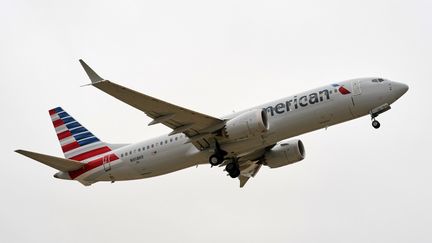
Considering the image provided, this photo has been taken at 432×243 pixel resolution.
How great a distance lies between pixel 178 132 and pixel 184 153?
2527mm

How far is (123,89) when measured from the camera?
36188 mm

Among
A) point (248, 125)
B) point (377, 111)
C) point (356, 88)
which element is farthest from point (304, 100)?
point (377, 111)

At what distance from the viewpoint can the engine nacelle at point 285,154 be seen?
1794 inches

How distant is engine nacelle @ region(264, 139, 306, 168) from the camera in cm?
4556

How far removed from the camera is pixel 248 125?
39156 millimetres

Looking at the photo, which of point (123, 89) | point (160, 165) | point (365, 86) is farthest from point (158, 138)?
point (365, 86)

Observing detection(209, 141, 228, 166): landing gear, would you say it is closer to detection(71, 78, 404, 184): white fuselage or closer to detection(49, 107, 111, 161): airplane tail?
detection(71, 78, 404, 184): white fuselage

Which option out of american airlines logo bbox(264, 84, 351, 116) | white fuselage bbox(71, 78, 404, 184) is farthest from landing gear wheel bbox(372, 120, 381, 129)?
american airlines logo bbox(264, 84, 351, 116)

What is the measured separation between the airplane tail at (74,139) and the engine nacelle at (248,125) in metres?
9.90

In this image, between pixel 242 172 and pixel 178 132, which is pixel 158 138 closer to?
pixel 178 132

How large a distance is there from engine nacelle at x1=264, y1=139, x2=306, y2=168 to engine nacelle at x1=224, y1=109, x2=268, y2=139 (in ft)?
21.2

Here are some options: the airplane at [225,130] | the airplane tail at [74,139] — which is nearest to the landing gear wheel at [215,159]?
the airplane at [225,130]

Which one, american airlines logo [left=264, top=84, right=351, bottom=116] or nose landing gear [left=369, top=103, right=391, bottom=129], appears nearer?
nose landing gear [left=369, top=103, right=391, bottom=129]

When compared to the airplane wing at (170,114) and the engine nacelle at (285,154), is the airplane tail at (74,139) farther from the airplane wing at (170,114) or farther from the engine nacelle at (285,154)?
the engine nacelle at (285,154)
